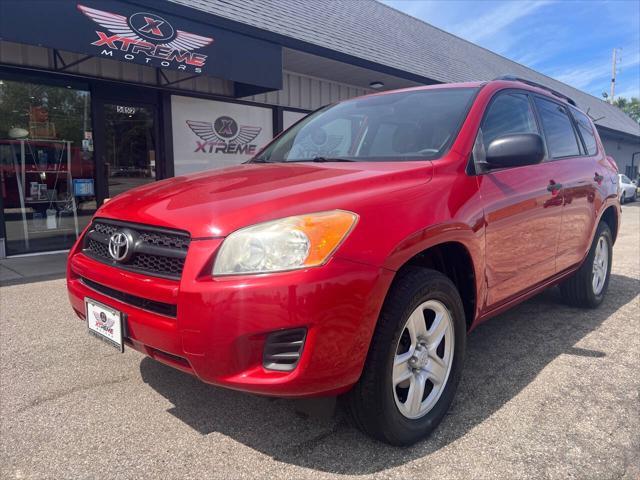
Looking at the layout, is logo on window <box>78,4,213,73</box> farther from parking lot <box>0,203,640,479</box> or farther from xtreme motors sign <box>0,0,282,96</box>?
parking lot <box>0,203,640,479</box>

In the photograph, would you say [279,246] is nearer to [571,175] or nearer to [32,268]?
[571,175]

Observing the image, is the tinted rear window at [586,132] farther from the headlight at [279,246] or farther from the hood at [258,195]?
the headlight at [279,246]

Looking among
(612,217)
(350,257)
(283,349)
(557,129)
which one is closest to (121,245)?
(283,349)

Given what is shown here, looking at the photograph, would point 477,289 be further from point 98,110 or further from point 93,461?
point 98,110

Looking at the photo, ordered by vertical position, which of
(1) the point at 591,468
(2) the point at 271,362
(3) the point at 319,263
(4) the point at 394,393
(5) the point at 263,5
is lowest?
(1) the point at 591,468

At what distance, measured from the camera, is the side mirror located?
2594mm

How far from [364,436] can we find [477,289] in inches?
37.7

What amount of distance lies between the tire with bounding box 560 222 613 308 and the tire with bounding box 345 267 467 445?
2.30 meters

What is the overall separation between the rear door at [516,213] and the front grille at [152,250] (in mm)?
1605

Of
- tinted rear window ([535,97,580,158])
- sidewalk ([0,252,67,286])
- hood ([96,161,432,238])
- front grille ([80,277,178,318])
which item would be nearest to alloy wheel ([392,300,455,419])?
hood ([96,161,432,238])

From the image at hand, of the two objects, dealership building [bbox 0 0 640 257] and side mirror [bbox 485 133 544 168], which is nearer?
side mirror [bbox 485 133 544 168]

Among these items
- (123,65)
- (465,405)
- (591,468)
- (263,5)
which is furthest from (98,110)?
(591,468)

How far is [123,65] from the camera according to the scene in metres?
7.55

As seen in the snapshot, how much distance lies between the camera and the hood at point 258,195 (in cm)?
194
